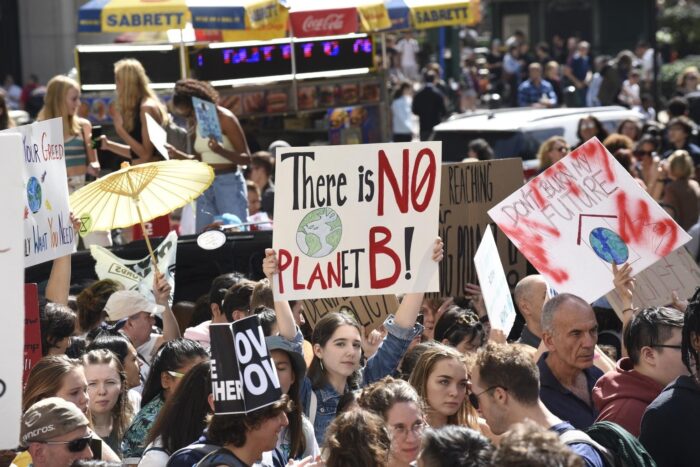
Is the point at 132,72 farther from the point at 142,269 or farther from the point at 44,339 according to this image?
the point at 44,339

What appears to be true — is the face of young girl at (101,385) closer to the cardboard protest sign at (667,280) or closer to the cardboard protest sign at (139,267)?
the cardboard protest sign at (139,267)

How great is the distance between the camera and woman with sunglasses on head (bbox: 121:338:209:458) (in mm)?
5795

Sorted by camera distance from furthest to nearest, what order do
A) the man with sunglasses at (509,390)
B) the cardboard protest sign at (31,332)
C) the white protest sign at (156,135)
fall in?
1. the white protest sign at (156,135)
2. the cardboard protest sign at (31,332)
3. the man with sunglasses at (509,390)

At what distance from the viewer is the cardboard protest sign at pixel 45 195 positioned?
23.1ft

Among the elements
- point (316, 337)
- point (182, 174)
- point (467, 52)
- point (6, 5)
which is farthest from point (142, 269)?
point (467, 52)

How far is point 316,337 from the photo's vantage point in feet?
20.4

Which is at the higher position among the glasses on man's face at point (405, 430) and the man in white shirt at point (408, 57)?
the man in white shirt at point (408, 57)

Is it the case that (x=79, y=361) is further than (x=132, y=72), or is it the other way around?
(x=132, y=72)

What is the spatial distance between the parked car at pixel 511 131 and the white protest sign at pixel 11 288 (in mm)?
12231

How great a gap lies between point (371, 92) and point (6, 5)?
1742 cm

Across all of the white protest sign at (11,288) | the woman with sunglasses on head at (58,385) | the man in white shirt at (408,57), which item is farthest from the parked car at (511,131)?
the man in white shirt at (408,57)

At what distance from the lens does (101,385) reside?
611 centimetres

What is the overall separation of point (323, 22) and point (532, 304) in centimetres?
935

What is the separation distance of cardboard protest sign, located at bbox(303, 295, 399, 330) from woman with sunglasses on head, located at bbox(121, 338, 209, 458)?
1.72 m
